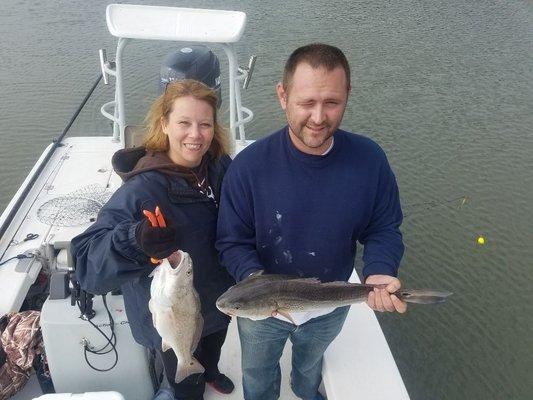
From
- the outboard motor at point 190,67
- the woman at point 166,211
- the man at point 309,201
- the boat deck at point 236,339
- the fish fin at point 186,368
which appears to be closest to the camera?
the woman at point 166,211

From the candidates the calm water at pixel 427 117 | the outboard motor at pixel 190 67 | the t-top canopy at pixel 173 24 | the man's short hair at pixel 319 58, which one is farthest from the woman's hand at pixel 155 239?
the calm water at pixel 427 117

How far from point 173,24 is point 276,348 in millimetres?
3171

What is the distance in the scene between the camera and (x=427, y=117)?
10.0 m

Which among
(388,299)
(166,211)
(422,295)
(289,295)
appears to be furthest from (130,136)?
(422,295)

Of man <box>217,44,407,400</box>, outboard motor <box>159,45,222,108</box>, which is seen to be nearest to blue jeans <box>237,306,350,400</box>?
man <box>217,44,407,400</box>

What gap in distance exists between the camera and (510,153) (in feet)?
29.9

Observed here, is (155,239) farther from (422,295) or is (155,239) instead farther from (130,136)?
(130,136)

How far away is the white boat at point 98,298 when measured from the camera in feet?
9.69

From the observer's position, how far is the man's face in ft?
7.54

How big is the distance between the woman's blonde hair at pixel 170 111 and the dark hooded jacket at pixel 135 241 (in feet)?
0.23

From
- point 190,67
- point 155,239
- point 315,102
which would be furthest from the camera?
point 190,67

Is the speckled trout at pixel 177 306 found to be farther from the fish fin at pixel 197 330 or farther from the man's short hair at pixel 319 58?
the man's short hair at pixel 319 58

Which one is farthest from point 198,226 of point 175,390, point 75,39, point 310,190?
point 75,39

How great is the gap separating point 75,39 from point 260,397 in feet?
39.1
